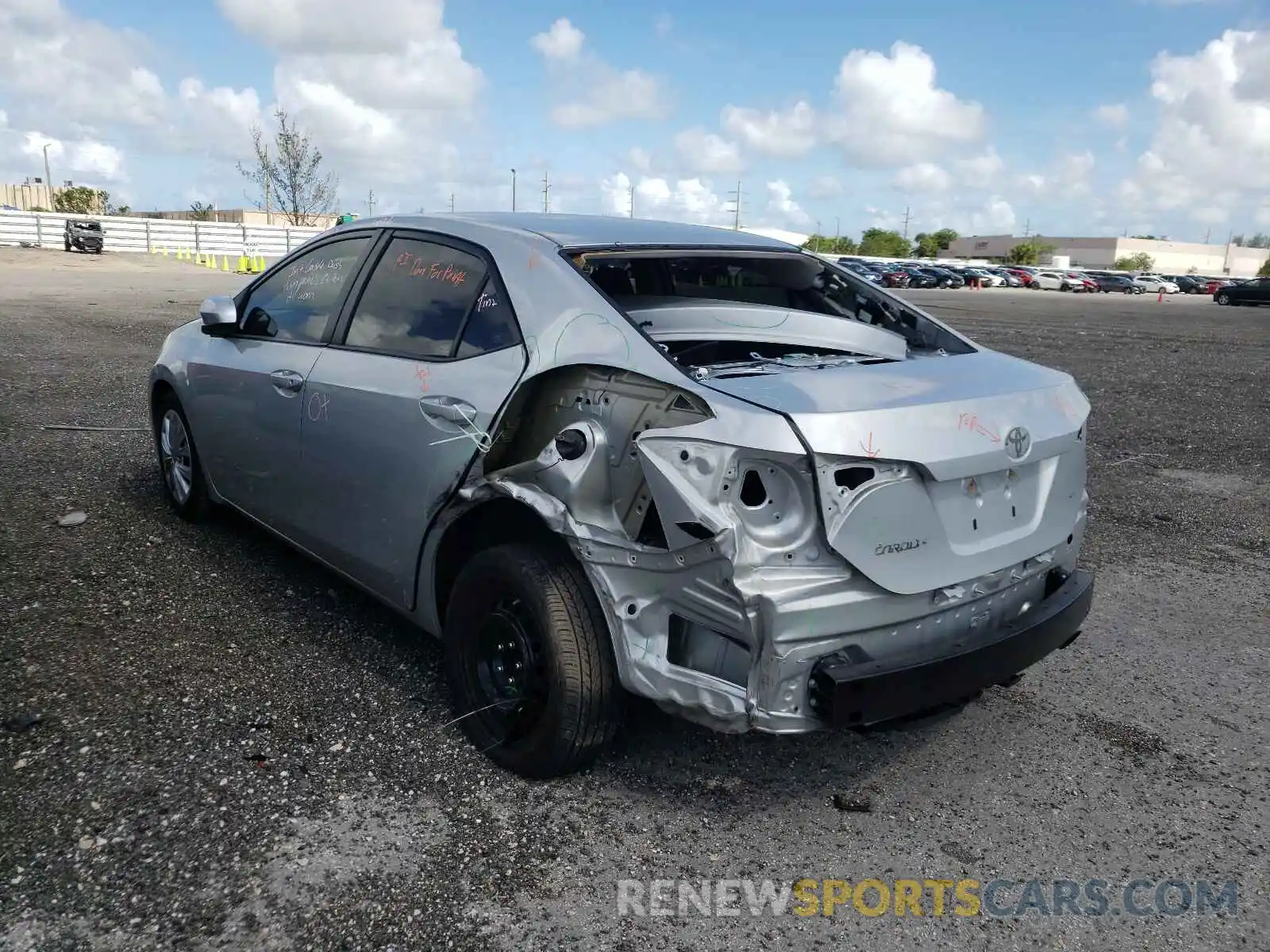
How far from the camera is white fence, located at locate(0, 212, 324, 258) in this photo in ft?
134

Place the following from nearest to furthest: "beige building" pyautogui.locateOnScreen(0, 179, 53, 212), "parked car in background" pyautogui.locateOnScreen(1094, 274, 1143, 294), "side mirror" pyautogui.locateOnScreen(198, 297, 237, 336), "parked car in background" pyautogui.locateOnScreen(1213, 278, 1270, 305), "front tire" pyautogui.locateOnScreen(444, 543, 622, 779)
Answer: "front tire" pyautogui.locateOnScreen(444, 543, 622, 779)
"side mirror" pyautogui.locateOnScreen(198, 297, 237, 336)
"parked car in background" pyautogui.locateOnScreen(1213, 278, 1270, 305)
"parked car in background" pyautogui.locateOnScreen(1094, 274, 1143, 294)
"beige building" pyautogui.locateOnScreen(0, 179, 53, 212)

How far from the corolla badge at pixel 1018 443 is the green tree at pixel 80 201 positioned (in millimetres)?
92617

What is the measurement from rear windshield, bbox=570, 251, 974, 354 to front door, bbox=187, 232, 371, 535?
1.22m

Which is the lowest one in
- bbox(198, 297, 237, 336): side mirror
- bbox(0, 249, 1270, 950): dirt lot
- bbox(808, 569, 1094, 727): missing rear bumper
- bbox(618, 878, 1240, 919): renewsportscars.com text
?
bbox(618, 878, 1240, 919): renewsportscars.com text

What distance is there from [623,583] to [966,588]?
3.09 ft

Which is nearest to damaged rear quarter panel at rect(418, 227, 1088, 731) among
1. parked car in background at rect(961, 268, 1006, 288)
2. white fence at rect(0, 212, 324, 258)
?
white fence at rect(0, 212, 324, 258)

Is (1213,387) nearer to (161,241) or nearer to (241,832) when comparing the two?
(241,832)

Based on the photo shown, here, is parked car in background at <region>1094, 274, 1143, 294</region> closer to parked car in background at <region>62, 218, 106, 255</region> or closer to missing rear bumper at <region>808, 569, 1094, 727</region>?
parked car in background at <region>62, 218, 106, 255</region>

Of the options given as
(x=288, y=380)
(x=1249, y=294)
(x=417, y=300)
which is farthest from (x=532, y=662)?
(x=1249, y=294)

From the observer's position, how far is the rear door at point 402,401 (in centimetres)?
317

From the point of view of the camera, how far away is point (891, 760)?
10.7 ft

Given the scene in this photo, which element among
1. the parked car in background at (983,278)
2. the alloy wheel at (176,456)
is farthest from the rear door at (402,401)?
the parked car in background at (983,278)

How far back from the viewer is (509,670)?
306 cm

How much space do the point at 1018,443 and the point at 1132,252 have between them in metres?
141
